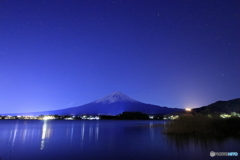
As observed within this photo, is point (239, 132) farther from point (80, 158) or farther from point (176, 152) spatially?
A: point (80, 158)

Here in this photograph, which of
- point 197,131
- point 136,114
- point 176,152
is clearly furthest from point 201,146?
point 136,114

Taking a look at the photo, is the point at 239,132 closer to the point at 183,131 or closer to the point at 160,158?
the point at 183,131

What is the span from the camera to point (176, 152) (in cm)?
1062

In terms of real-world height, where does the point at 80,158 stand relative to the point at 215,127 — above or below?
below

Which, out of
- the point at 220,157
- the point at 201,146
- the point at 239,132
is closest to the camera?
the point at 220,157

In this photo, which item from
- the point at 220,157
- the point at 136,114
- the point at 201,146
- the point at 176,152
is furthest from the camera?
the point at 136,114

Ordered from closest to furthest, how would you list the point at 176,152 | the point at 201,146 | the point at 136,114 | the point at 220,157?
the point at 220,157, the point at 176,152, the point at 201,146, the point at 136,114

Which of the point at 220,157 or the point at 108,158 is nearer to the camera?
the point at 220,157

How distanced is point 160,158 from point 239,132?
997 centimetres

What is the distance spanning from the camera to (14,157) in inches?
A: 403

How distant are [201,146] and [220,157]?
254 cm

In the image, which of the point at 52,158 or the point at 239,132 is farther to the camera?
the point at 239,132

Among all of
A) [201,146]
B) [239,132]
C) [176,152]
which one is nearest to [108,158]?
[176,152]

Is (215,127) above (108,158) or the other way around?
above
